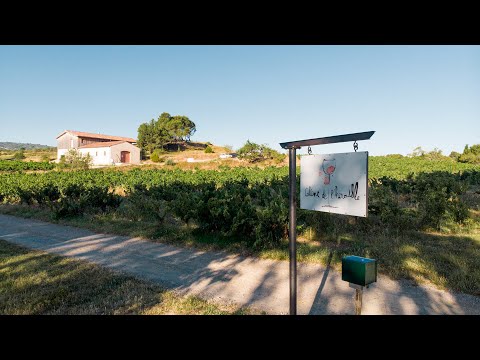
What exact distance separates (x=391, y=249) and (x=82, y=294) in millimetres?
5784

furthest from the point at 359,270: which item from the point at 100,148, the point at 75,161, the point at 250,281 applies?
the point at 100,148

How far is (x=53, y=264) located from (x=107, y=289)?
2124 millimetres

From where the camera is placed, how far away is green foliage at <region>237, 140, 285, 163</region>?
54094 millimetres

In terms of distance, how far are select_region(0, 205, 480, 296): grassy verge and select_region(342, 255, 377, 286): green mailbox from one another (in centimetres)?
260

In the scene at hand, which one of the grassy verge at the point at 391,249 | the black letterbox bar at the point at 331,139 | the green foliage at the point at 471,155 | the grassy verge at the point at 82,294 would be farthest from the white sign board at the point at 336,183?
the green foliage at the point at 471,155

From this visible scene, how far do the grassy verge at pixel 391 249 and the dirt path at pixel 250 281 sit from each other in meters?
0.33

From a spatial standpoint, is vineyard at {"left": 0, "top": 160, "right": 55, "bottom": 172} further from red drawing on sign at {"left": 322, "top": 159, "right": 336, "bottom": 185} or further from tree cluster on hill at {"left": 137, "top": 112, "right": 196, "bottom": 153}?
red drawing on sign at {"left": 322, "top": 159, "right": 336, "bottom": 185}

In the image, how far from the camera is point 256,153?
54.5 metres

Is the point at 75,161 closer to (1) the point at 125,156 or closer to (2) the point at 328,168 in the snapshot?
(1) the point at 125,156

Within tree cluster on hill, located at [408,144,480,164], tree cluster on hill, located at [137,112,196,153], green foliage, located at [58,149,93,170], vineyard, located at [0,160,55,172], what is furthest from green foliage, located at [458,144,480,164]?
vineyard, located at [0,160,55,172]

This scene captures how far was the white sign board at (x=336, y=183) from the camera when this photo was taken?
3023 millimetres
